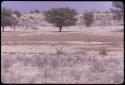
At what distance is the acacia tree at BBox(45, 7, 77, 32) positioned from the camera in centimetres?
6851

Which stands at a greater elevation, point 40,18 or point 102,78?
point 102,78

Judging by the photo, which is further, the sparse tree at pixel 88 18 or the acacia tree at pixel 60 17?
the sparse tree at pixel 88 18

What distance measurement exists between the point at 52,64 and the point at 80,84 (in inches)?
163

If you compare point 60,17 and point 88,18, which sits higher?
point 60,17

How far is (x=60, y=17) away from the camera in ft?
227

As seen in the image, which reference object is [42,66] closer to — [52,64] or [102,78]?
[52,64]

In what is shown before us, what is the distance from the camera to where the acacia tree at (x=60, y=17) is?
6851 centimetres

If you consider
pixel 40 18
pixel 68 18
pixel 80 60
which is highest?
pixel 80 60

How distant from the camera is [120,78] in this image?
11.0 metres

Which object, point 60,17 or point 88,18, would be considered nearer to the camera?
point 60,17

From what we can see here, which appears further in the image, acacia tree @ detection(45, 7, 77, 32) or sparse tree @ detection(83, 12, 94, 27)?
sparse tree @ detection(83, 12, 94, 27)

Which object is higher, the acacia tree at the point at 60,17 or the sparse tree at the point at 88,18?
the acacia tree at the point at 60,17

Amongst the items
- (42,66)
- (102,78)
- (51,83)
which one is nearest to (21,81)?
(51,83)

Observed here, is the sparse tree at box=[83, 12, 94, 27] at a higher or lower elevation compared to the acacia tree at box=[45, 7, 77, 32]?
lower
